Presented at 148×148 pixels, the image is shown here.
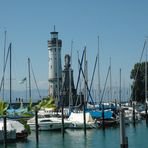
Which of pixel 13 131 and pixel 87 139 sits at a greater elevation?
pixel 13 131

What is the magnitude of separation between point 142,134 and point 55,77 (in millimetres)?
45427

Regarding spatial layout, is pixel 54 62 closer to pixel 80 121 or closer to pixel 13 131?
pixel 80 121

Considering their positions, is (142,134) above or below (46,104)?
below

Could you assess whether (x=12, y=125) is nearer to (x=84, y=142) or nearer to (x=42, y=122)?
(x=84, y=142)

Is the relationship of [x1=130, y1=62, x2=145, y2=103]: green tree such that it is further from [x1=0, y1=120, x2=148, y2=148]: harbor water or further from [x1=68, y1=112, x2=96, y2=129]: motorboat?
[x1=68, y1=112, x2=96, y2=129]: motorboat

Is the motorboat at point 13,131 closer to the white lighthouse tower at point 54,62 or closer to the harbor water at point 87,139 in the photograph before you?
the harbor water at point 87,139

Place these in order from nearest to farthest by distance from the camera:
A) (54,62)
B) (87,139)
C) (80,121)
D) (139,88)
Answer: (87,139) < (80,121) < (54,62) < (139,88)

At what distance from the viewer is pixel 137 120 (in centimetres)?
6397

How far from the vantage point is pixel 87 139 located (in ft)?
147

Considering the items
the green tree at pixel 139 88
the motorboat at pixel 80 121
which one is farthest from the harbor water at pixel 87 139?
the green tree at pixel 139 88

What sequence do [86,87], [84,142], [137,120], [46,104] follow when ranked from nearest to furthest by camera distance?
[46,104], [84,142], [137,120], [86,87]

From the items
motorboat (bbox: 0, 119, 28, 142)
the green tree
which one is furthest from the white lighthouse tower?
motorboat (bbox: 0, 119, 28, 142)

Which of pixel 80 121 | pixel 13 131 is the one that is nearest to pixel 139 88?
pixel 80 121

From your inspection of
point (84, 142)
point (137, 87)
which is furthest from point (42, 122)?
point (137, 87)
